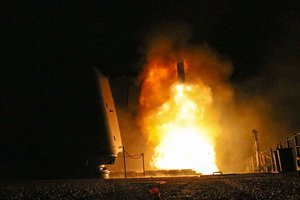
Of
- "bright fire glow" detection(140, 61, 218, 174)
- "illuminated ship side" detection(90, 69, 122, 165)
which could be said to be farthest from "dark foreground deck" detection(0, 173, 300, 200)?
"bright fire glow" detection(140, 61, 218, 174)

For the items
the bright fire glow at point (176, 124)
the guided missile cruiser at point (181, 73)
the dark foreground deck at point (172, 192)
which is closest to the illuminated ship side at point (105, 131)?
the bright fire glow at point (176, 124)

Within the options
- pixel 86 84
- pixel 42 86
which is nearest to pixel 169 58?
pixel 86 84

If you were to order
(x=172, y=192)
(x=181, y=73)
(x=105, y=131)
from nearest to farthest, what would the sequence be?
(x=172, y=192) < (x=105, y=131) < (x=181, y=73)

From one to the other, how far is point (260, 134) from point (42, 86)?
21.3m

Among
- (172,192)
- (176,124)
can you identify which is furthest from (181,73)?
(172,192)

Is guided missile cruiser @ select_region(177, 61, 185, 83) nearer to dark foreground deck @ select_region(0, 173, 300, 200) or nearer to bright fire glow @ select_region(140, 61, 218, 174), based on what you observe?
bright fire glow @ select_region(140, 61, 218, 174)

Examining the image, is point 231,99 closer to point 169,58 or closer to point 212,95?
point 212,95

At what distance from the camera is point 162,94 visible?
948 inches

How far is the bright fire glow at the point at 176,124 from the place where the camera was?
880 inches

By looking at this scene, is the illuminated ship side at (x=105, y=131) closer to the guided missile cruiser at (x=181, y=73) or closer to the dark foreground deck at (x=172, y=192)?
the guided missile cruiser at (x=181, y=73)

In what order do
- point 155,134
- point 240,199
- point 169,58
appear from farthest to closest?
point 169,58, point 155,134, point 240,199

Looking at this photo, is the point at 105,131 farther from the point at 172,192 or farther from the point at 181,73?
the point at 172,192

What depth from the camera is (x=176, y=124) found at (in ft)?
76.4

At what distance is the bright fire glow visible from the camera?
22.3m
